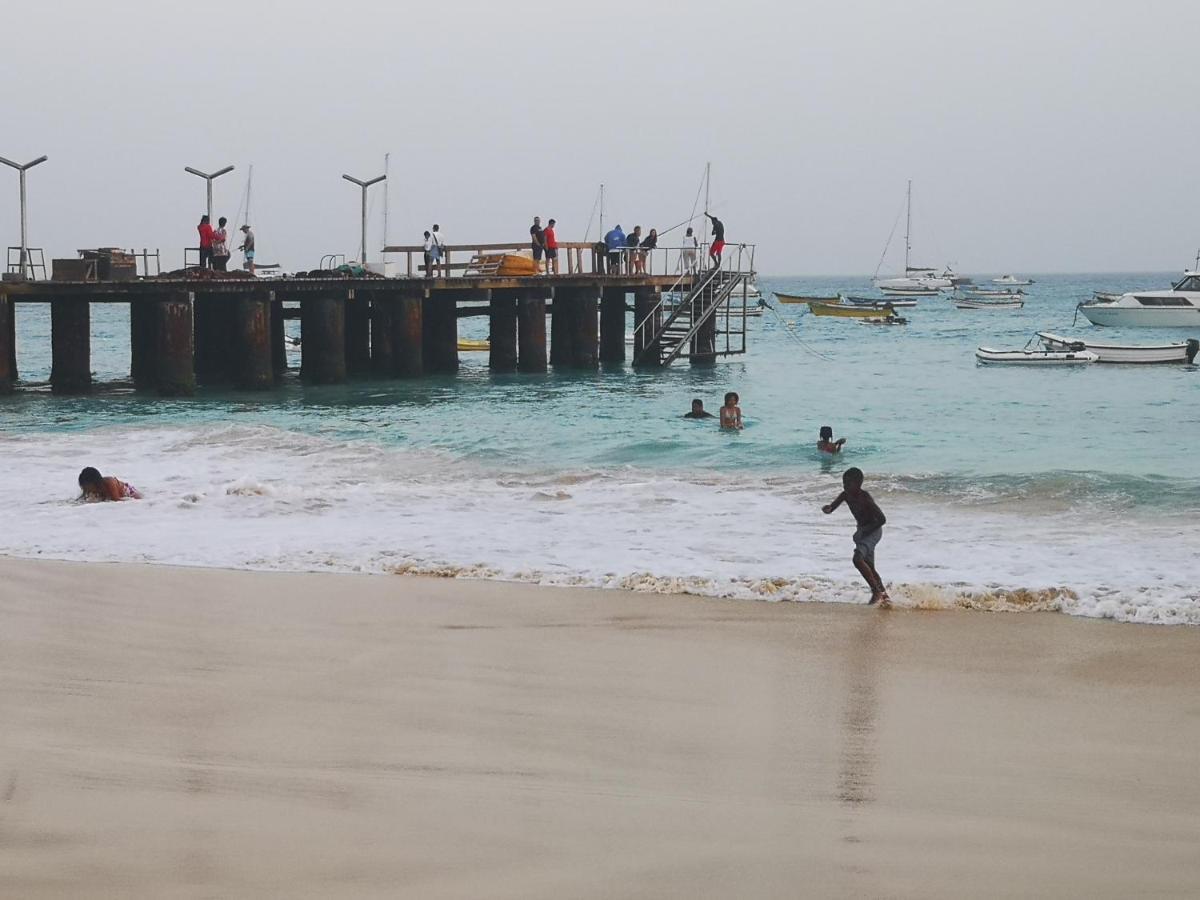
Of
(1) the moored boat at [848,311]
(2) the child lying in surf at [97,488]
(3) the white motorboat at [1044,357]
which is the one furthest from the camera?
(1) the moored boat at [848,311]

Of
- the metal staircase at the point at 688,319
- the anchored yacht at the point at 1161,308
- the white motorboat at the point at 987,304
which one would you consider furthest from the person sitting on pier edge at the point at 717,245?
the white motorboat at the point at 987,304

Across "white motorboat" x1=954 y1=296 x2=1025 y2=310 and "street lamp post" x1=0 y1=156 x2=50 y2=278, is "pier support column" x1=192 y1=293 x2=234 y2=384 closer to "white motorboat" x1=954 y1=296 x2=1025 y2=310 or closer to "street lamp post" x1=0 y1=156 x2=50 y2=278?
"street lamp post" x1=0 y1=156 x2=50 y2=278

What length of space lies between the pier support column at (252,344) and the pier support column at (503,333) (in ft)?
27.4

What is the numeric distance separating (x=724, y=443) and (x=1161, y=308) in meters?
45.0

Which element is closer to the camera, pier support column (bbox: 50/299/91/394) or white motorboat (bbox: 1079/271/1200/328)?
pier support column (bbox: 50/299/91/394)

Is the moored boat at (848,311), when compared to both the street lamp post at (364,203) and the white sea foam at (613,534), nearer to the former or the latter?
the street lamp post at (364,203)

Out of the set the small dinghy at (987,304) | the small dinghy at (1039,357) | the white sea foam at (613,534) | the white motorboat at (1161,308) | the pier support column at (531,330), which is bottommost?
the white sea foam at (613,534)

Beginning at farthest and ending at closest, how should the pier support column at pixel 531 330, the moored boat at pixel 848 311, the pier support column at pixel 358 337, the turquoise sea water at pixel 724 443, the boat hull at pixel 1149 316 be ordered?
1. the moored boat at pixel 848 311
2. the boat hull at pixel 1149 316
3. the pier support column at pixel 531 330
4. the pier support column at pixel 358 337
5. the turquoise sea water at pixel 724 443

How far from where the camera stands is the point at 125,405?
88.8 ft

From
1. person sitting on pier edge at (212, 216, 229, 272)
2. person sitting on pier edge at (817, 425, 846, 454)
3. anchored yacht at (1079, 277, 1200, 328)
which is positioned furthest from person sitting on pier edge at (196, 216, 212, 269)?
anchored yacht at (1079, 277, 1200, 328)

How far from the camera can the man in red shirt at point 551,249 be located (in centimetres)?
3450

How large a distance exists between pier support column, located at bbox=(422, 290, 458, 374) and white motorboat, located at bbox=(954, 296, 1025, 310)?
7155 centimetres

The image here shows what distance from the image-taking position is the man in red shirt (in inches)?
1358

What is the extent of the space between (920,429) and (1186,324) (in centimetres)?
4043
